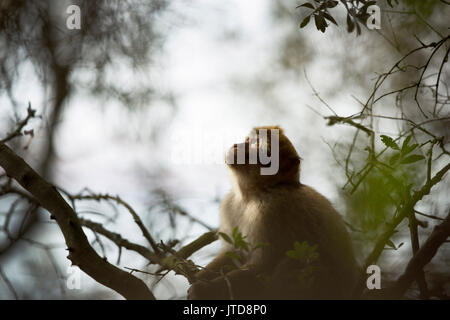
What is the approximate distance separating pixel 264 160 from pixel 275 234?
1.97 feet

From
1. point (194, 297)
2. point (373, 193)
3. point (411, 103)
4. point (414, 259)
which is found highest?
point (411, 103)

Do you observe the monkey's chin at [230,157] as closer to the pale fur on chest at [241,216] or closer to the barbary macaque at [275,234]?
the barbary macaque at [275,234]

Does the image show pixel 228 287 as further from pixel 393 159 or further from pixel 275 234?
pixel 393 159

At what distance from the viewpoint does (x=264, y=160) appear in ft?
11.2

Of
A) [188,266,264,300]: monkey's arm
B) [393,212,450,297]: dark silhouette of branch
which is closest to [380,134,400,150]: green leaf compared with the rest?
[393,212,450,297]: dark silhouette of branch

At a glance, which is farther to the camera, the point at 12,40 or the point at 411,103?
the point at 12,40

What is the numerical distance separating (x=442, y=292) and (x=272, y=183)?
129 cm

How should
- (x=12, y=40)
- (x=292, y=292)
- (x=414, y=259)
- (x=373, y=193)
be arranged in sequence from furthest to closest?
(x=12, y=40) → (x=292, y=292) → (x=373, y=193) → (x=414, y=259)

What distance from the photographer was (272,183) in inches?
131

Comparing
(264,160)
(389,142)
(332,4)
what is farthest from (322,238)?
(332,4)

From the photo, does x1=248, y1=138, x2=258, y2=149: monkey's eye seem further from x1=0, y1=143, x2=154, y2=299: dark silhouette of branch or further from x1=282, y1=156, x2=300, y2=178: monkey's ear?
x1=0, y1=143, x2=154, y2=299: dark silhouette of branch

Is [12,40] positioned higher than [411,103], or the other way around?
[12,40]
